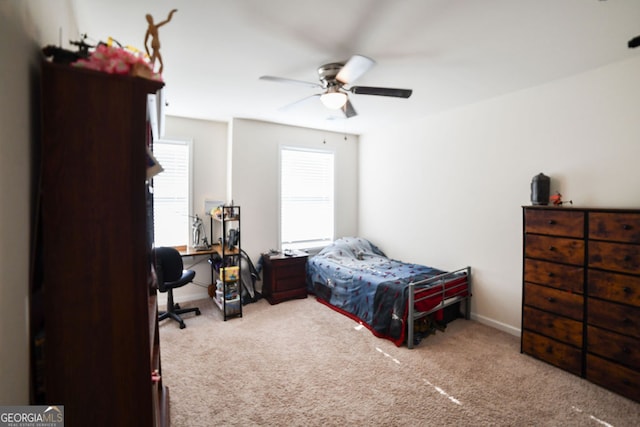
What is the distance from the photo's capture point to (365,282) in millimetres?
3357

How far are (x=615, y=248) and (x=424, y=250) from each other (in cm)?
210

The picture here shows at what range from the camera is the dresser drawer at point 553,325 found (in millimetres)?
2334

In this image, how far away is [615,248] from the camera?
2.12m

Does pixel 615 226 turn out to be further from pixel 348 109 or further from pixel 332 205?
pixel 332 205

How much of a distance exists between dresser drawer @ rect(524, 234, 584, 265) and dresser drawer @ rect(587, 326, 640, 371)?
0.55m

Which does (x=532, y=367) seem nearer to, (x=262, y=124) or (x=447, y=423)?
(x=447, y=423)

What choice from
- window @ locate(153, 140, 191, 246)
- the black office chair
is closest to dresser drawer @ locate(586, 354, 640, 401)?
the black office chair

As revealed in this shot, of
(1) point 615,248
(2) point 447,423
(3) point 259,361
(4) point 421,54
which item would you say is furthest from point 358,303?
(4) point 421,54

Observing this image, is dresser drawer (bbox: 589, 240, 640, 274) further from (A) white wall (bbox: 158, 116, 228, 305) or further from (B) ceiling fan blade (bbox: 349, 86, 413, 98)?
(A) white wall (bbox: 158, 116, 228, 305)

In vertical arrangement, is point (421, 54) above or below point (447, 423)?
above

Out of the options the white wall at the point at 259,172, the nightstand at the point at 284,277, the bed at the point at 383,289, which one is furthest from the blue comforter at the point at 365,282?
the white wall at the point at 259,172

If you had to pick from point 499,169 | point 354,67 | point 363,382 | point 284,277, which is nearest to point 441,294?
point 363,382

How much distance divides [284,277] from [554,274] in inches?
120

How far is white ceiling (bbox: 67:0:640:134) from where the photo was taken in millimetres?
1683
